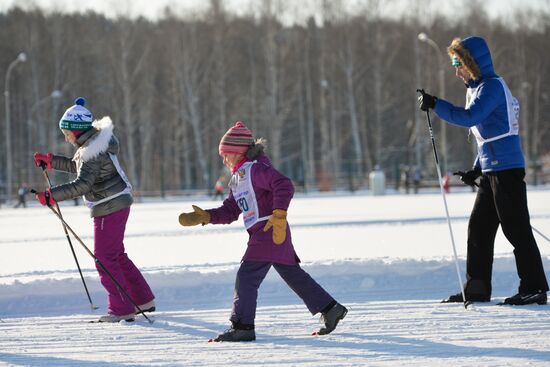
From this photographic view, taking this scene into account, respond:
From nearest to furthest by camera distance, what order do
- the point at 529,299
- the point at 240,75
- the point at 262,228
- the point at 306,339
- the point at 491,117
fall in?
1. the point at 306,339
2. the point at 262,228
3. the point at 529,299
4. the point at 491,117
5. the point at 240,75

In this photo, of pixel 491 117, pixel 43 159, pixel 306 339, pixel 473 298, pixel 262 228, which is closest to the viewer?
pixel 306 339

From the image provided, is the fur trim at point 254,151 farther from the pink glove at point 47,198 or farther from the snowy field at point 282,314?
the pink glove at point 47,198

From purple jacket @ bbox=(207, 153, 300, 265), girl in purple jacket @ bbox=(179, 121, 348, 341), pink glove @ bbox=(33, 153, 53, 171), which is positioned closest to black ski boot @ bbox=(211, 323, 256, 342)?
girl in purple jacket @ bbox=(179, 121, 348, 341)

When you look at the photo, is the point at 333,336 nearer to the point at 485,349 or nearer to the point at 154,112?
the point at 485,349

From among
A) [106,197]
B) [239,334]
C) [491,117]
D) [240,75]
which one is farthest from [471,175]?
[240,75]

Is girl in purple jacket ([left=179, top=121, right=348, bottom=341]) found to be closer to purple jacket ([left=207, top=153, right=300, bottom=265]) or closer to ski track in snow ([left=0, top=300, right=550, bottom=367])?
purple jacket ([left=207, top=153, right=300, bottom=265])

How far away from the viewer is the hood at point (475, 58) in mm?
5434

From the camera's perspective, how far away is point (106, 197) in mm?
5695

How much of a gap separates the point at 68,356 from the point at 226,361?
0.86 m

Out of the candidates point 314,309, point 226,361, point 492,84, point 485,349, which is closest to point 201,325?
point 314,309

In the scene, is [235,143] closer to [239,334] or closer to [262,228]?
[262,228]

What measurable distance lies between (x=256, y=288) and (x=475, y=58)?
80.3 inches

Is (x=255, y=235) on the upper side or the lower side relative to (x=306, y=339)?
upper

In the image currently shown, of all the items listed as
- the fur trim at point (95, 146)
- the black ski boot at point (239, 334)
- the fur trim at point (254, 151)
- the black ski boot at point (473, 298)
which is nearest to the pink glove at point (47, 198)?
the fur trim at point (95, 146)
